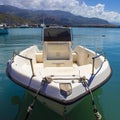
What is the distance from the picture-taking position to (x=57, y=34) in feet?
41.2

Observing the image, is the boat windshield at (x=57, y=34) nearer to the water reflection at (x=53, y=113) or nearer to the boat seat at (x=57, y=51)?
the boat seat at (x=57, y=51)

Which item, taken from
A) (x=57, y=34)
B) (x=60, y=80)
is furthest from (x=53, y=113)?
(x=57, y=34)

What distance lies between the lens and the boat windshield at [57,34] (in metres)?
12.6

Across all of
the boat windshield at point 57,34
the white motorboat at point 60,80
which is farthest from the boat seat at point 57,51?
the white motorboat at point 60,80

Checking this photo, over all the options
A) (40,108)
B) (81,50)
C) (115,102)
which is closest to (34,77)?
(40,108)

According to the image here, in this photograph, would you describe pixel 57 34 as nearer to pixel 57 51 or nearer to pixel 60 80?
pixel 57 51

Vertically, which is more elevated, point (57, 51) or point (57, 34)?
point (57, 34)

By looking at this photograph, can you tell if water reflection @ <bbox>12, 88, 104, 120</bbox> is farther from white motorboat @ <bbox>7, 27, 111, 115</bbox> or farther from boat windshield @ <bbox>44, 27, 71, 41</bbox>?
boat windshield @ <bbox>44, 27, 71, 41</bbox>

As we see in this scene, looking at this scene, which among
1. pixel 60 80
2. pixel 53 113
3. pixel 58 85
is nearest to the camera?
pixel 58 85

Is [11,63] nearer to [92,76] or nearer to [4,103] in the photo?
[4,103]

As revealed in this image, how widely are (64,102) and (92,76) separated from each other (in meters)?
1.50

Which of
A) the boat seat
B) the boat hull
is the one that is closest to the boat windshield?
the boat seat

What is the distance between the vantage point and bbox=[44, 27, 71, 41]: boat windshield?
1255 centimetres

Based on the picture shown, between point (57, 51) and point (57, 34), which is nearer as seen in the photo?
point (57, 51)
